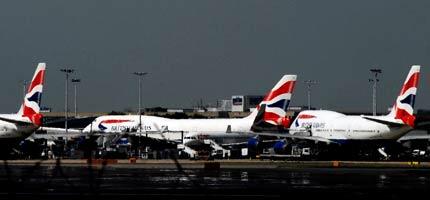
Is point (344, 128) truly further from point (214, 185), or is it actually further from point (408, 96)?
point (214, 185)

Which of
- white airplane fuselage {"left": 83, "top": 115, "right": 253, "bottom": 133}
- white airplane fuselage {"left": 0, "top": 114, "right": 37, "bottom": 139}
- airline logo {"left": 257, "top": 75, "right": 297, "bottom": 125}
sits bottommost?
white airplane fuselage {"left": 0, "top": 114, "right": 37, "bottom": 139}

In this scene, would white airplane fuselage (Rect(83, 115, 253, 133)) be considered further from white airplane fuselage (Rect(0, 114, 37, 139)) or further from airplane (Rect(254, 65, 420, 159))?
white airplane fuselage (Rect(0, 114, 37, 139))

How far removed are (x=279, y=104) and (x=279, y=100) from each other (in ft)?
2.13

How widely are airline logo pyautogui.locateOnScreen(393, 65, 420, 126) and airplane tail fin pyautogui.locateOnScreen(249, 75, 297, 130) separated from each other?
1945cm

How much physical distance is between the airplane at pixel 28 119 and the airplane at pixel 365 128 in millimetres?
28588

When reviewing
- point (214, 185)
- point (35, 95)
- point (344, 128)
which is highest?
point (35, 95)

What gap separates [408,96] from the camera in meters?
110

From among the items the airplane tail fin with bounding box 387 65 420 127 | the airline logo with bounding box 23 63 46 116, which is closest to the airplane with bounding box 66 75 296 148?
the airline logo with bounding box 23 63 46 116

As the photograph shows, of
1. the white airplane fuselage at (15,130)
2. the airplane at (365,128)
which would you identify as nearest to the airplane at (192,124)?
the airplane at (365,128)

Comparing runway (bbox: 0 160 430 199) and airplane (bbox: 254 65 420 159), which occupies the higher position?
airplane (bbox: 254 65 420 159)

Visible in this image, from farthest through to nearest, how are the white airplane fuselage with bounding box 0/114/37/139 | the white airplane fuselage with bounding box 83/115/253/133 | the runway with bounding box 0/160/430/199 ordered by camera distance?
1. the white airplane fuselage with bounding box 83/115/253/133
2. the white airplane fuselage with bounding box 0/114/37/139
3. the runway with bounding box 0/160/430/199

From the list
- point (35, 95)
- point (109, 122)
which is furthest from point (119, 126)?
point (35, 95)

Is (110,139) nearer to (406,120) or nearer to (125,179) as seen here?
(406,120)

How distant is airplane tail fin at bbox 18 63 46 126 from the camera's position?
9669 centimetres
